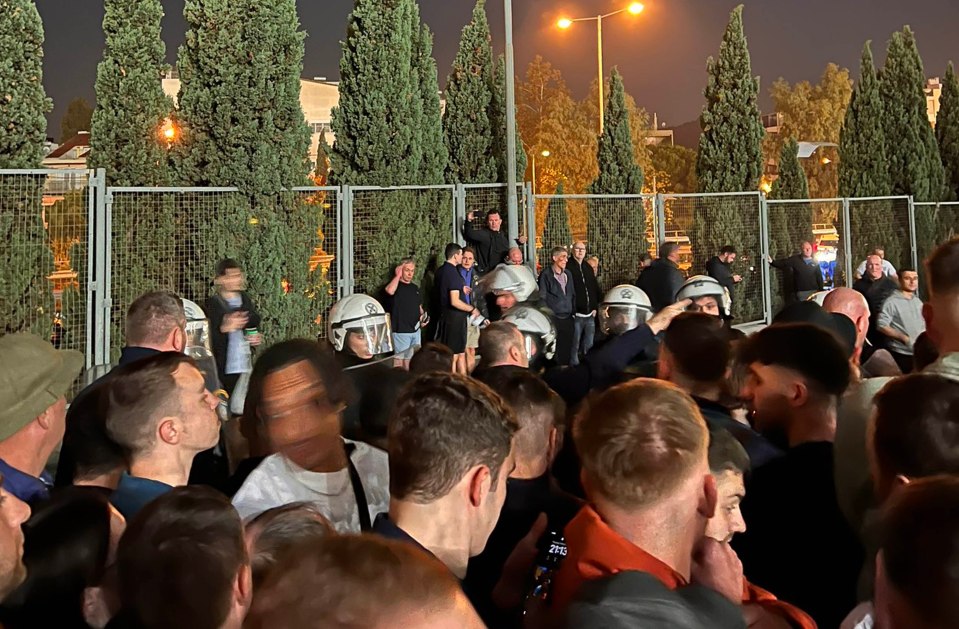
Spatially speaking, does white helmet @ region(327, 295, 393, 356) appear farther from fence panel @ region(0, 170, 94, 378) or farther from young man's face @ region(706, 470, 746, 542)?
fence panel @ region(0, 170, 94, 378)

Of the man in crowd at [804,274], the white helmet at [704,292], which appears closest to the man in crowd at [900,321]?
the white helmet at [704,292]

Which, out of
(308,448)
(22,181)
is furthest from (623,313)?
(22,181)

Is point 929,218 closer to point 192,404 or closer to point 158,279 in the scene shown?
point 158,279

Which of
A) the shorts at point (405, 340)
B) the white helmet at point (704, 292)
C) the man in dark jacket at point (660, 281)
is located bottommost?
the shorts at point (405, 340)

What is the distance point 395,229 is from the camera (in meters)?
13.5

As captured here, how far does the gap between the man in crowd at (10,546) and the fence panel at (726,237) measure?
15.7 metres

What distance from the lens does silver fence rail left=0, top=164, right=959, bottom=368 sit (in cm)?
1033

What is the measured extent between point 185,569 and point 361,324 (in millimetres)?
3843

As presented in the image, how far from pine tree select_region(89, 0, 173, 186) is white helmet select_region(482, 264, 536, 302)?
558 cm

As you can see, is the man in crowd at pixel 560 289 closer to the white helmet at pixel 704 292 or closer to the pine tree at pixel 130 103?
the pine tree at pixel 130 103

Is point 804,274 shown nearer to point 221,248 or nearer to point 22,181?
point 221,248

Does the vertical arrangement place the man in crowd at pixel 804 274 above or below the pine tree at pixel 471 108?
below

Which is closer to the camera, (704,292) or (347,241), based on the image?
(704,292)

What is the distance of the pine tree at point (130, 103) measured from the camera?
1188cm
